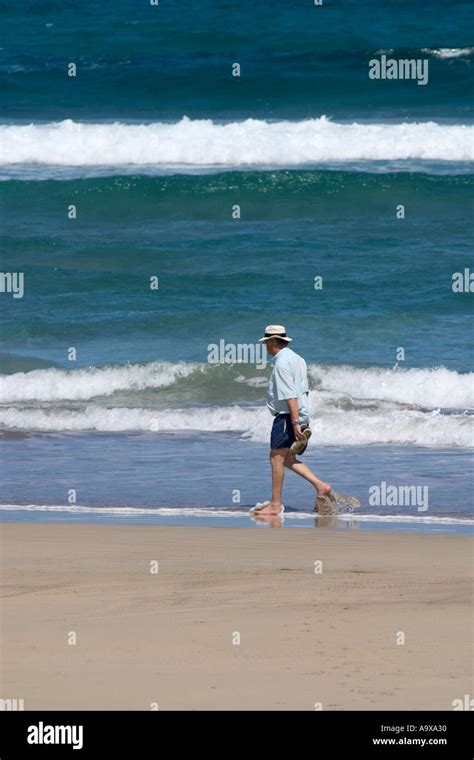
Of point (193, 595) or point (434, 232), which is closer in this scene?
point (193, 595)

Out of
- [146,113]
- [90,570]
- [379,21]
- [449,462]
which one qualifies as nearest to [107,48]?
[146,113]

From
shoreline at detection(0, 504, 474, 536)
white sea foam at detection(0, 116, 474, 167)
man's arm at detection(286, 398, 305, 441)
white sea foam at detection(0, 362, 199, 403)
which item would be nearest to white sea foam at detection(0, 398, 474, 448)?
white sea foam at detection(0, 362, 199, 403)

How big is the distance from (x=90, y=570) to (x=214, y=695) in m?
2.10

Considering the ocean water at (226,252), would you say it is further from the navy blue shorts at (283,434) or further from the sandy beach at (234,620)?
the sandy beach at (234,620)

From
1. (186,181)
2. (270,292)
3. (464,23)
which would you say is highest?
(464,23)

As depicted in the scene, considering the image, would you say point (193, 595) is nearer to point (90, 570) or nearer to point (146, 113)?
point (90, 570)

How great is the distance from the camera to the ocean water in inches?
406

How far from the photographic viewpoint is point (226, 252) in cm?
1864

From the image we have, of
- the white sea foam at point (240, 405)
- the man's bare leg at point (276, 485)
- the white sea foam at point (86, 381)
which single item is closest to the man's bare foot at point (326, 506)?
the man's bare leg at point (276, 485)

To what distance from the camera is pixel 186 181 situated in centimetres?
2211

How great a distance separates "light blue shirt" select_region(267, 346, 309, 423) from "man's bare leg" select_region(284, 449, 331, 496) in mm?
289

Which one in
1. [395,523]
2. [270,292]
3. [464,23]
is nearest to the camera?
[395,523]

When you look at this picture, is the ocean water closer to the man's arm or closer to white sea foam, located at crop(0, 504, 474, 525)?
white sea foam, located at crop(0, 504, 474, 525)

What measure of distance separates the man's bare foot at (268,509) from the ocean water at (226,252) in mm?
98
